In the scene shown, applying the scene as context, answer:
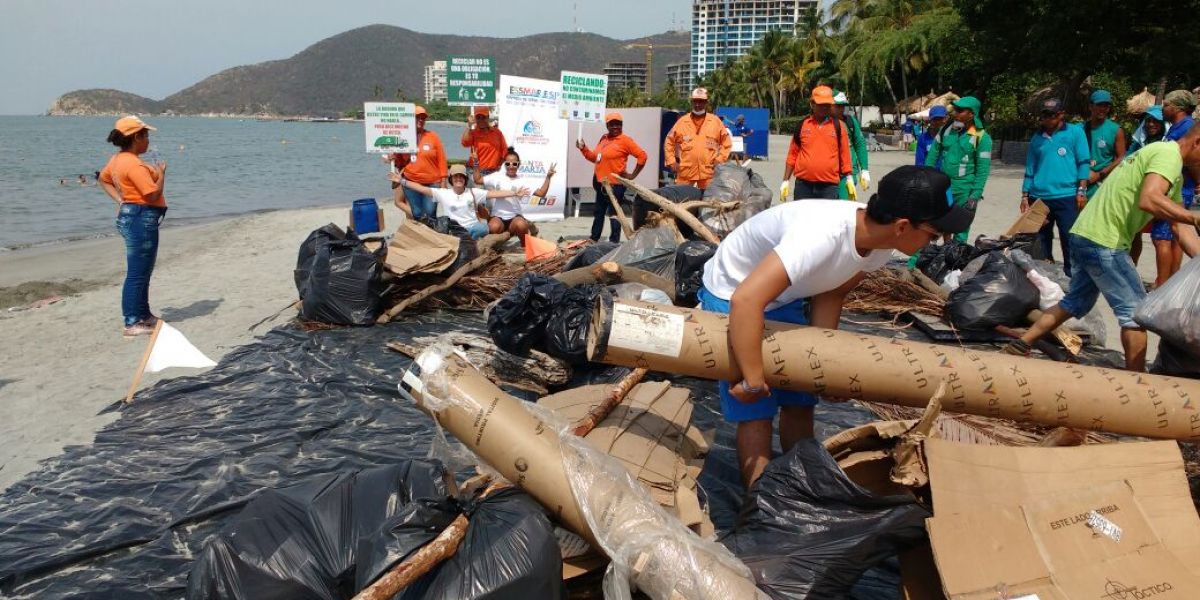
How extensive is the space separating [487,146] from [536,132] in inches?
67.8

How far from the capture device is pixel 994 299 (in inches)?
205

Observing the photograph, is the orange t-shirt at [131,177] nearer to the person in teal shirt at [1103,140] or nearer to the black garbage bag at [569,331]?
the black garbage bag at [569,331]

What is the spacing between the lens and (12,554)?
2.76 m

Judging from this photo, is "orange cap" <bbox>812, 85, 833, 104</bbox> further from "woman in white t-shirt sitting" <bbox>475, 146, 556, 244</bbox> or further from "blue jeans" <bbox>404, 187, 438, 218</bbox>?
"blue jeans" <bbox>404, 187, 438, 218</bbox>

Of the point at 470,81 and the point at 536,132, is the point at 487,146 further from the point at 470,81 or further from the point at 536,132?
the point at 470,81

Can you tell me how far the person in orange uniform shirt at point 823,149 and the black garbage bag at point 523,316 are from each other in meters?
3.91

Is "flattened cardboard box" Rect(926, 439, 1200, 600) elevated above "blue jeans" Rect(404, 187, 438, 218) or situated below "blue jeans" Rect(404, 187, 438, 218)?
below

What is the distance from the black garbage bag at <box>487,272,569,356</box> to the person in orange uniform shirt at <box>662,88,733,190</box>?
4725 mm

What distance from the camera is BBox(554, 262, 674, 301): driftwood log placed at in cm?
519

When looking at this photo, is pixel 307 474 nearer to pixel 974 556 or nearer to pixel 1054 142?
pixel 974 556

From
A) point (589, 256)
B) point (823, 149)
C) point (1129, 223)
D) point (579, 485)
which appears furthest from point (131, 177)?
point (1129, 223)

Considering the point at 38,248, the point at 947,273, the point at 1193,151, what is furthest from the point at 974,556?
the point at 38,248

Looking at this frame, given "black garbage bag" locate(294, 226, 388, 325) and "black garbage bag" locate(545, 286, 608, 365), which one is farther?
"black garbage bag" locate(294, 226, 388, 325)

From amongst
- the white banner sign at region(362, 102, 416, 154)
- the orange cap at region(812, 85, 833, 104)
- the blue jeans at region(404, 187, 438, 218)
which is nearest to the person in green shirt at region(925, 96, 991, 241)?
the orange cap at region(812, 85, 833, 104)
